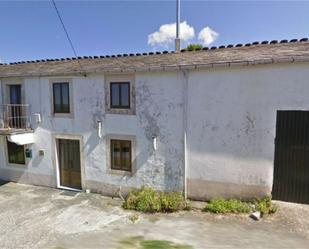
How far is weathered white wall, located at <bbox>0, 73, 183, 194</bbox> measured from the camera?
8.94 metres

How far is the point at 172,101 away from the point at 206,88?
4.26 ft

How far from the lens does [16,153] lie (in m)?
12.2

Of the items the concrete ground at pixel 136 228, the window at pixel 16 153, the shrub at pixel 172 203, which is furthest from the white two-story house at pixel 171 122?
the concrete ground at pixel 136 228

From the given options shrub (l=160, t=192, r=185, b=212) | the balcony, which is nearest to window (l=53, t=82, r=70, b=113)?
the balcony

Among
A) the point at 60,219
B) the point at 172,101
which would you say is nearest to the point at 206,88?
the point at 172,101

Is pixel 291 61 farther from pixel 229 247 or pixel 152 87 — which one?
pixel 229 247

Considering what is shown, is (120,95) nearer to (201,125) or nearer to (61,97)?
(61,97)

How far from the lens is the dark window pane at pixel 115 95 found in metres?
9.73

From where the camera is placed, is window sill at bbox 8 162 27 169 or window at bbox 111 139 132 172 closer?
window at bbox 111 139 132 172

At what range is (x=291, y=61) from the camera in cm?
724

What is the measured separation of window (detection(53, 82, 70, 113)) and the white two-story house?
44mm

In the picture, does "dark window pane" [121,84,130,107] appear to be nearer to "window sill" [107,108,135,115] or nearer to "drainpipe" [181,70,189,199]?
"window sill" [107,108,135,115]

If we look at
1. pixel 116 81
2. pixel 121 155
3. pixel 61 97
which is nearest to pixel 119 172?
pixel 121 155

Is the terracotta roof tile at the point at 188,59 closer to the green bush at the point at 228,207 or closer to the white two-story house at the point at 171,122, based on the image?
the white two-story house at the point at 171,122
